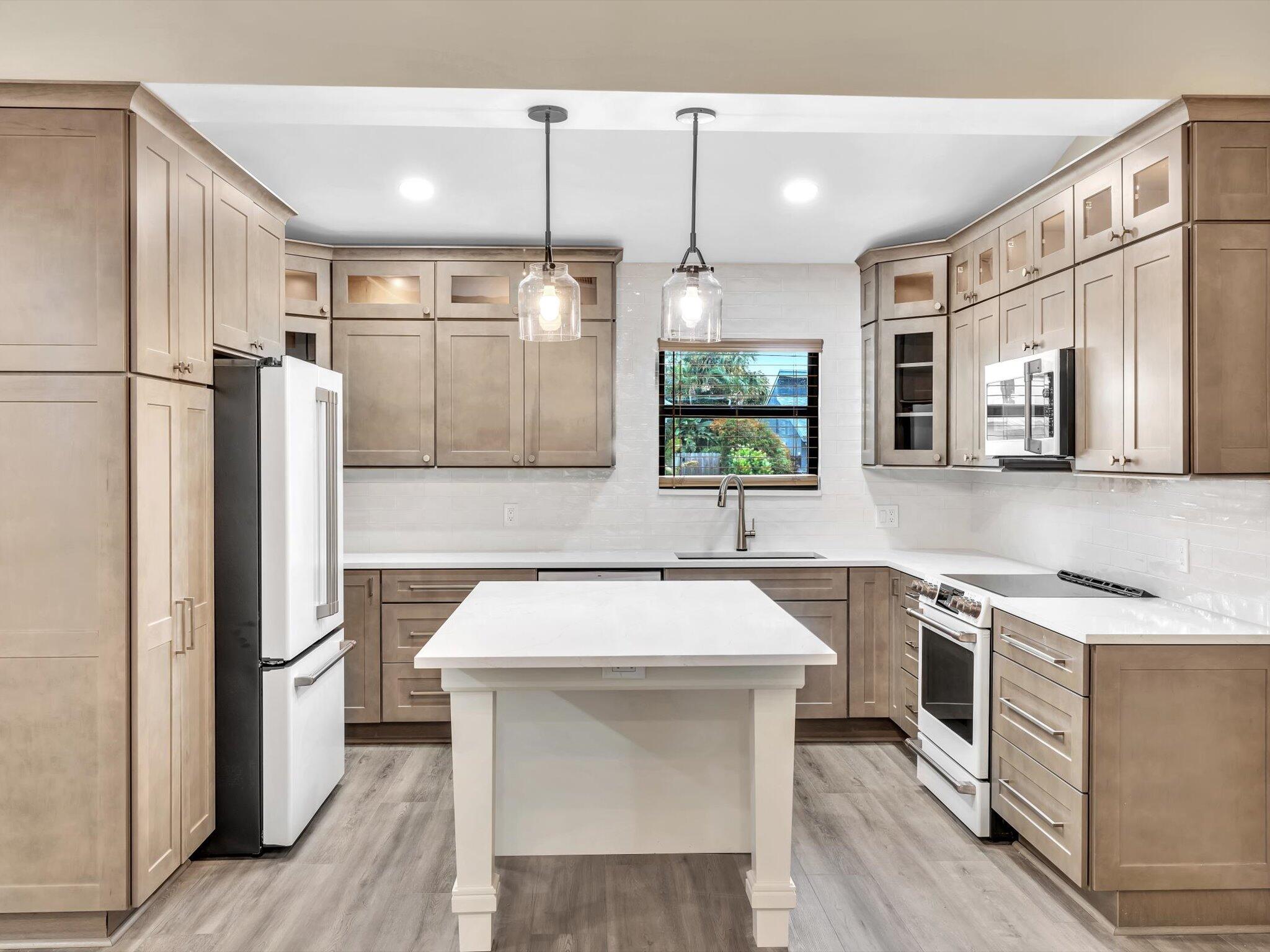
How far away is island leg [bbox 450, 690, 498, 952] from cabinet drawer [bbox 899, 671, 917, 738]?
2.23 metres

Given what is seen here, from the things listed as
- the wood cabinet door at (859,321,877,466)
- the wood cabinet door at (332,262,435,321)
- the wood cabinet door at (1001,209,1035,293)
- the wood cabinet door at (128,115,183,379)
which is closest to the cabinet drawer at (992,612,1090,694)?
the wood cabinet door at (1001,209,1035,293)

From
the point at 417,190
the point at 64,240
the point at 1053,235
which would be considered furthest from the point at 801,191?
the point at 64,240

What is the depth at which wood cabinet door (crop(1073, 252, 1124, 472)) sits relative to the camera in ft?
8.92

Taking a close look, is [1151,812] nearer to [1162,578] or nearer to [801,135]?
[1162,578]

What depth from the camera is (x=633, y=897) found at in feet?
8.56

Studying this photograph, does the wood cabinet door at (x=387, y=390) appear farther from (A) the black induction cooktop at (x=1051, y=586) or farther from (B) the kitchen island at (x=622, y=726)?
(A) the black induction cooktop at (x=1051, y=586)

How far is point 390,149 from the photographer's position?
338cm

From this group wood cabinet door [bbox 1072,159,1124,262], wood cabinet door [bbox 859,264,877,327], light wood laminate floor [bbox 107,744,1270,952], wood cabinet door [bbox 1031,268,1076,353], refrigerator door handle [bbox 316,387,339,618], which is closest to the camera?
light wood laminate floor [bbox 107,744,1270,952]

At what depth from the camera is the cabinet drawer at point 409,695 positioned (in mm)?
3984

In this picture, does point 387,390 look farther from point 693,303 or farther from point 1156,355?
point 1156,355

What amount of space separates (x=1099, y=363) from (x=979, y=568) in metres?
1.31

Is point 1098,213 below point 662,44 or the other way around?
below

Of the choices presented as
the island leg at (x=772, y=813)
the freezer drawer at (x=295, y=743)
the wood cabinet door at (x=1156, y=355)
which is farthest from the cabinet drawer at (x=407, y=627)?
the wood cabinet door at (x=1156, y=355)

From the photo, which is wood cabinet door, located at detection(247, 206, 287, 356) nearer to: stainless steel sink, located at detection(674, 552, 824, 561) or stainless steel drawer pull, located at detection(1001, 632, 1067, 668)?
stainless steel sink, located at detection(674, 552, 824, 561)
